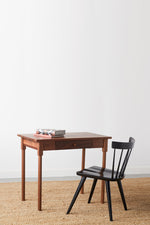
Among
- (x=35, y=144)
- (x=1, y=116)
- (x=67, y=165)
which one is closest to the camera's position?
(x=35, y=144)

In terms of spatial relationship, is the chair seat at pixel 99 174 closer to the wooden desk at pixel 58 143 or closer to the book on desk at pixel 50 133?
the wooden desk at pixel 58 143

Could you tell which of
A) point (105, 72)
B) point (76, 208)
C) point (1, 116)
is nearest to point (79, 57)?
point (105, 72)

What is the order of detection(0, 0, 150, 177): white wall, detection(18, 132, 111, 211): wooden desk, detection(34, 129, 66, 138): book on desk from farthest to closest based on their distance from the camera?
detection(0, 0, 150, 177): white wall, detection(34, 129, 66, 138): book on desk, detection(18, 132, 111, 211): wooden desk

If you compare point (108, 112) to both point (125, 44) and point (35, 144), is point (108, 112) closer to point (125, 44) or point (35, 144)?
point (125, 44)

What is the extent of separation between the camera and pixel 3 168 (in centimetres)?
526

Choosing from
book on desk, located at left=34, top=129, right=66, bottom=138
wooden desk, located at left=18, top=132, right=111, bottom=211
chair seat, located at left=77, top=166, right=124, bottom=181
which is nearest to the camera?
chair seat, located at left=77, top=166, right=124, bottom=181

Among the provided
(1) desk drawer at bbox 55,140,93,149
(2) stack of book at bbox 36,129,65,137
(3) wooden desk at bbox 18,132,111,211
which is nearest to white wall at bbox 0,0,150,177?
(3) wooden desk at bbox 18,132,111,211

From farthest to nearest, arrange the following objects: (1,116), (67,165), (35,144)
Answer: (67,165), (1,116), (35,144)

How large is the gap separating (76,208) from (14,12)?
289 centimetres

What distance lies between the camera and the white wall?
5.25 m

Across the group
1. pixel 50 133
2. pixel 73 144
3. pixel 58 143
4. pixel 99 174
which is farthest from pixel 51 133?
pixel 99 174

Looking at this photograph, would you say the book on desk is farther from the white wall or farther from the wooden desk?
the white wall

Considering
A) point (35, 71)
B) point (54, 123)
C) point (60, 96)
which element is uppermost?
point (35, 71)

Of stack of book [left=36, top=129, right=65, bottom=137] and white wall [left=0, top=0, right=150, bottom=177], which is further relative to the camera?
white wall [left=0, top=0, right=150, bottom=177]
